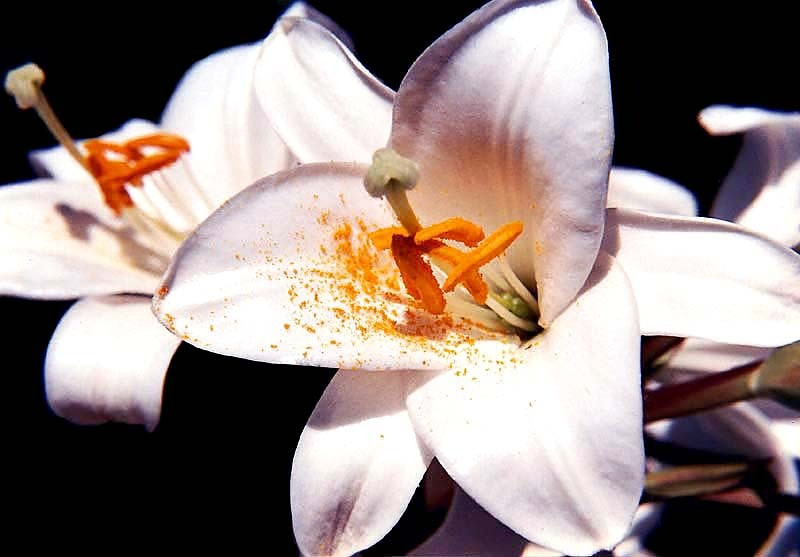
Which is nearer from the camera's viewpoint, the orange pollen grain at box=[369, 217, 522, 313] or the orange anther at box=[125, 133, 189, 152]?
the orange pollen grain at box=[369, 217, 522, 313]

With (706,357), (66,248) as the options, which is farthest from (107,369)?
(706,357)

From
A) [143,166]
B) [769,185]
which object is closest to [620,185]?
[769,185]

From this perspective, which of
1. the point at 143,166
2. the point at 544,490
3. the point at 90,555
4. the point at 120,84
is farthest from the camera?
the point at 120,84

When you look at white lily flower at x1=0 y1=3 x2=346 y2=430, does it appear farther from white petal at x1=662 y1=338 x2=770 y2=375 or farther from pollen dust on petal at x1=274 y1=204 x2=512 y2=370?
white petal at x1=662 y1=338 x2=770 y2=375

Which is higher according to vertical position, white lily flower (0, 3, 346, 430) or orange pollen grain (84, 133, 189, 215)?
orange pollen grain (84, 133, 189, 215)

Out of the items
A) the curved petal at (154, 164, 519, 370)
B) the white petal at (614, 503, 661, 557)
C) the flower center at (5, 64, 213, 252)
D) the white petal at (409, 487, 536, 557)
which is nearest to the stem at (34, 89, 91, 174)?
the flower center at (5, 64, 213, 252)

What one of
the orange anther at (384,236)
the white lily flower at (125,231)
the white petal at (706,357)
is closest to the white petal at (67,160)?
the white lily flower at (125,231)

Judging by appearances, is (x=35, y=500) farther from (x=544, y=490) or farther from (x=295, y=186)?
(x=544, y=490)
